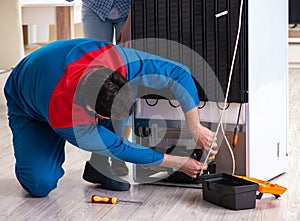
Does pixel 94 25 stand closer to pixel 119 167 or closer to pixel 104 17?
pixel 104 17

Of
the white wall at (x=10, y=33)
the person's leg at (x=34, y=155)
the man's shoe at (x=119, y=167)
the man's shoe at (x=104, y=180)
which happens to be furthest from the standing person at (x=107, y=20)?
the white wall at (x=10, y=33)

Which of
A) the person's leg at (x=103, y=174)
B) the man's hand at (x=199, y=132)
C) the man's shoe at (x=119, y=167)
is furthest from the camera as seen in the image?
the man's shoe at (x=119, y=167)

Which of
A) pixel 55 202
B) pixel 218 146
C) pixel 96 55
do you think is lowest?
pixel 55 202

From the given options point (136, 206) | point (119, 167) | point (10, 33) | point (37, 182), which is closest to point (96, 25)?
point (119, 167)

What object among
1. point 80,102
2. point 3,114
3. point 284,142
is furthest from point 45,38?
point 80,102

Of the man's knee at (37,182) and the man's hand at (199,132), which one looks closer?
the man's hand at (199,132)

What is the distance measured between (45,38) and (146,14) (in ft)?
14.3

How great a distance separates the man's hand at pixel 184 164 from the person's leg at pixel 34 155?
1.45 feet

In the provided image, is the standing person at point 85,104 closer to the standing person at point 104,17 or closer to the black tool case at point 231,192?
the black tool case at point 231,192

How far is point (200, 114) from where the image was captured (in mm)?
2621

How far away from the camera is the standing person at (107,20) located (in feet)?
9.49

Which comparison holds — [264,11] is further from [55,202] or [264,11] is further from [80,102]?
[55,202]

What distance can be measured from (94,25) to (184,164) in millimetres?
842

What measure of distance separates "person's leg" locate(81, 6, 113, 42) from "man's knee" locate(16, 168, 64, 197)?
28.1 inches
